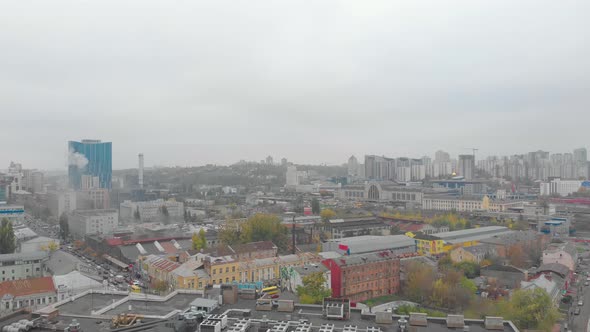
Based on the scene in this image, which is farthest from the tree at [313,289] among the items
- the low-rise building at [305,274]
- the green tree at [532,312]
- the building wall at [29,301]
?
the building wall at [29,301]

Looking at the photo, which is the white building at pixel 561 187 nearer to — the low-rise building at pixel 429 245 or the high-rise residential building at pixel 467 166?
the high-rise residential building at pixel 467 166

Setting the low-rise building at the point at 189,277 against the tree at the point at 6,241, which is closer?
the low-rise building at the point at 189,277

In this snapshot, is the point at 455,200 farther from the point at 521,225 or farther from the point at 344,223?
the point at 344,223

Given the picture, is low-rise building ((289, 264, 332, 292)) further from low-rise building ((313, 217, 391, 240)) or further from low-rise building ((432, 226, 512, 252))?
low-rise building ((313, 217, 391, 240))

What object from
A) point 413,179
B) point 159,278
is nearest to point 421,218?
point 159,278

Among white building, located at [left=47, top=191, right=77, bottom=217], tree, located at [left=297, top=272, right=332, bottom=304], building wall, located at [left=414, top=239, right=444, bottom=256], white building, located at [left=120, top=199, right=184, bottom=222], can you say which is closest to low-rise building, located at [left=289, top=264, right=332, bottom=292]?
tree, located at [left=297, top=272, right=332, bottom=304]

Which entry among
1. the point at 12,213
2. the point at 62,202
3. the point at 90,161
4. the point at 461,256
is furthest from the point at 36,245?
the point at 90,161

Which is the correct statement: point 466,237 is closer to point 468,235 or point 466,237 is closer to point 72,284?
point 468,235
